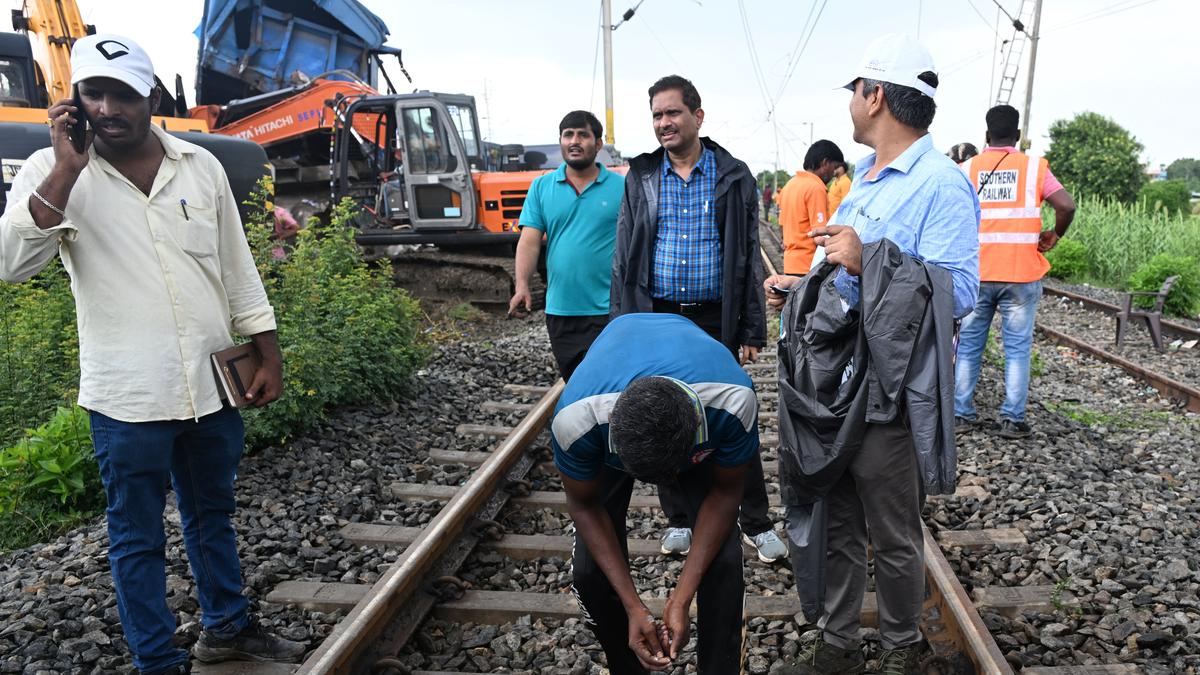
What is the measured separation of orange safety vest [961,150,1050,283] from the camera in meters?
5.08

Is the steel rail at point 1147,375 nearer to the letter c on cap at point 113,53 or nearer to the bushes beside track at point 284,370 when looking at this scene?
the bushes beside track at point 284,370

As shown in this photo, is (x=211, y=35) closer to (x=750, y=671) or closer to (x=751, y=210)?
(x=751, y=210)

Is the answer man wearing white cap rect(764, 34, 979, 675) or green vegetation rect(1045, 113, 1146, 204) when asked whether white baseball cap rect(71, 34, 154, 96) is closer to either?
man wearing white cap rect(764, 34, 979, 675)

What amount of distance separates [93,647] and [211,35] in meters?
13.2

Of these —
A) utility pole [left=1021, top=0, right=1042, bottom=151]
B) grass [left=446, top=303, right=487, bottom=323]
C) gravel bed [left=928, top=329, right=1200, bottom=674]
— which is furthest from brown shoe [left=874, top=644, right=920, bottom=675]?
utility pole [left=1021, top=0, right=1042, bottom=151]

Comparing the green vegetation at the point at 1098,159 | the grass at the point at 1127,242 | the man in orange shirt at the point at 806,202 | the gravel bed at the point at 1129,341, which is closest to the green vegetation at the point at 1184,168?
the green vegetation at the point at 1098,159

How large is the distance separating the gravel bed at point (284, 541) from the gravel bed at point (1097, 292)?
351 inches

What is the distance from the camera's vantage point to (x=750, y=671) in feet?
9.69

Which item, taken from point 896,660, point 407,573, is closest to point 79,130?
point 407,573

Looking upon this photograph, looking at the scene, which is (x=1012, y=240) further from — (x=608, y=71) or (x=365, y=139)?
(x=608, y=71)

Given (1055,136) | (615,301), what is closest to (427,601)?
(615,301)

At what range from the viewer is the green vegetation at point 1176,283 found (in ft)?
35.1

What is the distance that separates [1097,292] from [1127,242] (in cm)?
269

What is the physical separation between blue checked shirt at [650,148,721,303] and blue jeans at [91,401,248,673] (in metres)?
1.87
